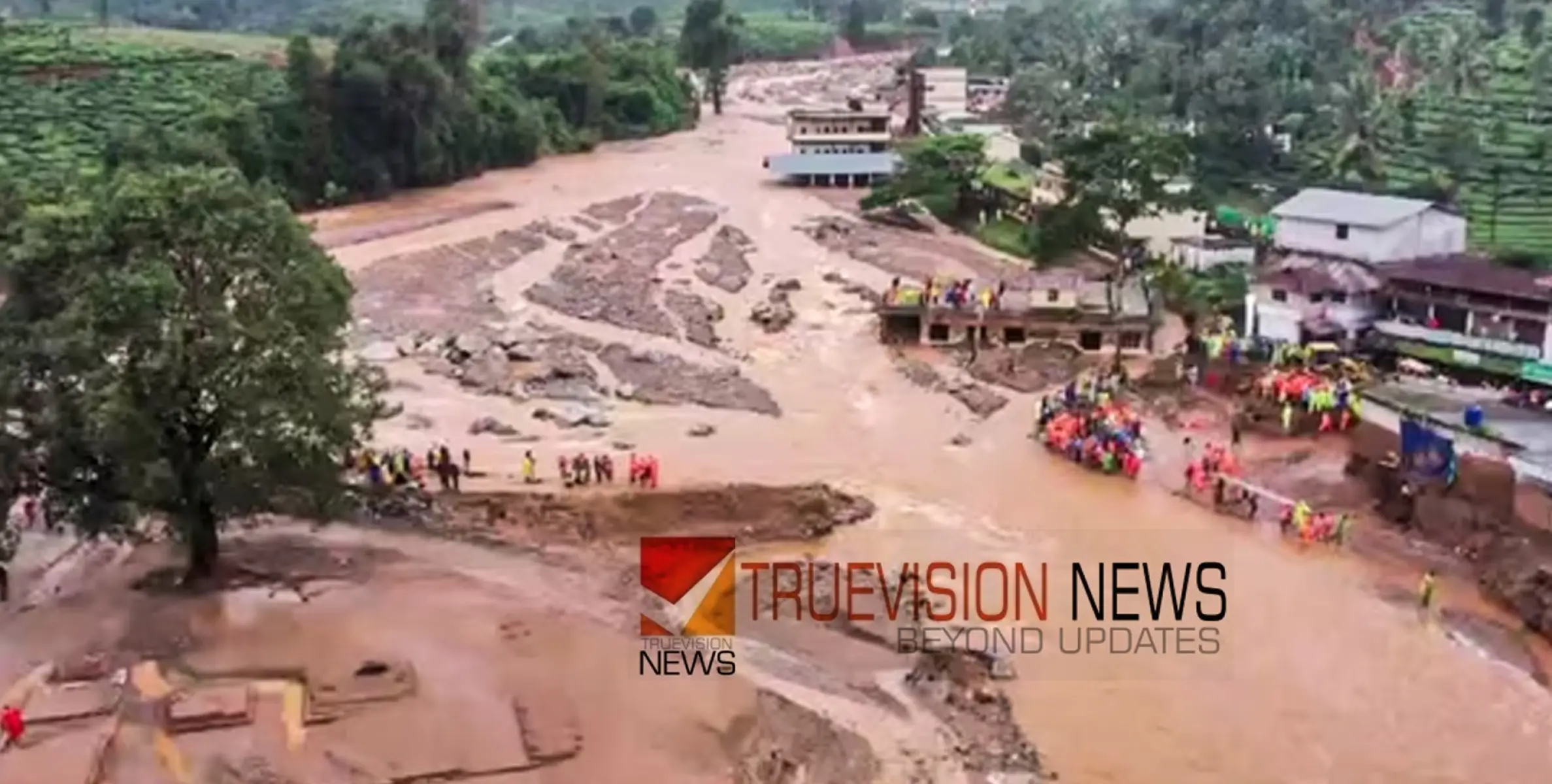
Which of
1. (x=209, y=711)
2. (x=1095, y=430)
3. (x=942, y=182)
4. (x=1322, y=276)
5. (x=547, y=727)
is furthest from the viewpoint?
(x=942, y=182)

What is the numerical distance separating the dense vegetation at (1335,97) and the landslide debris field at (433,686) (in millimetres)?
31399

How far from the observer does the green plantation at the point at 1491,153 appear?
176 feet

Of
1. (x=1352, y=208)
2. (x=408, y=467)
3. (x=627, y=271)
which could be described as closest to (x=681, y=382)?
(x=408, y=467)

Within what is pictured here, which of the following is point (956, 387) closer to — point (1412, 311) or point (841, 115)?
point (1412, 311)

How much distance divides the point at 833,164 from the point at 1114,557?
46727mm

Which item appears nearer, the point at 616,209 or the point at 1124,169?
the point at 1124,169

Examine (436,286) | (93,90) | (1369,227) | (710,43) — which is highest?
(710,43)

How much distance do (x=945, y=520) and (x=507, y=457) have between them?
937cm

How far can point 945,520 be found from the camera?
31.1 meters

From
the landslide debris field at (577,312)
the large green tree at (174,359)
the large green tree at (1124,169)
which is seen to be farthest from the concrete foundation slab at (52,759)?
the large green tree at (1124,169)

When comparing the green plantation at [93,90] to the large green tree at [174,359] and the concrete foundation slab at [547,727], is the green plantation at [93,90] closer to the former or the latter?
the large green tree at [174,359]

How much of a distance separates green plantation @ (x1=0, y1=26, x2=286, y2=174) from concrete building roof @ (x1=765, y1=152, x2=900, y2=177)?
897 inches

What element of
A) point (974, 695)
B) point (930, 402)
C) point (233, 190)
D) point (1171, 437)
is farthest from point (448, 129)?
point (974, 695)

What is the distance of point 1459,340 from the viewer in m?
37.6
